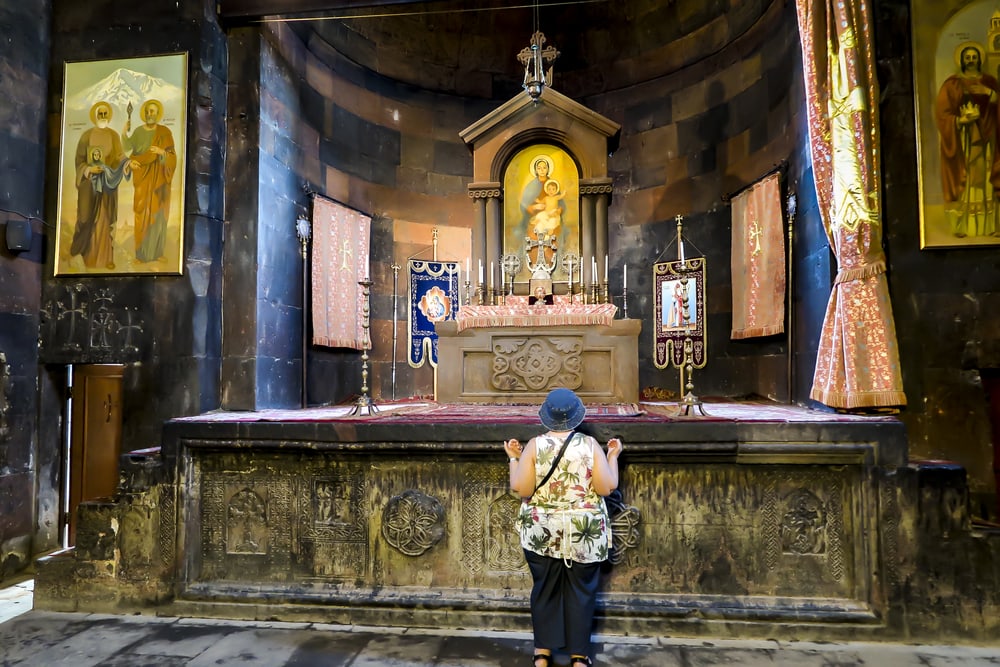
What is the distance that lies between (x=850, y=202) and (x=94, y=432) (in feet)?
24.5

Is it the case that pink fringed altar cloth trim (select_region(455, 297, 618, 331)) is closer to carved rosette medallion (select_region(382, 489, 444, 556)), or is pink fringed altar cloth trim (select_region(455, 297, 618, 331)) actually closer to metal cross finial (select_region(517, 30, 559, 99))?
metal cross finial (select_region(517, 30, 559, 99))

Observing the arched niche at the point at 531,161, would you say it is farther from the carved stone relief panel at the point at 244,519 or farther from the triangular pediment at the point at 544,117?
the carved stone relief panel at the point at 244,519

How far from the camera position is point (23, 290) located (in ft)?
18.6

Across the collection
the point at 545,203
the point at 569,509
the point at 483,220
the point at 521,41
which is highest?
the point at 521,41

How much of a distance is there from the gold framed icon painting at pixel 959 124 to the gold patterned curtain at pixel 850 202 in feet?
1.57

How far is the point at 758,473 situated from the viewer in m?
3.95

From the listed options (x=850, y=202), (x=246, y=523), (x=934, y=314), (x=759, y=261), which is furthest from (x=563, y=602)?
(x=759, y=261)

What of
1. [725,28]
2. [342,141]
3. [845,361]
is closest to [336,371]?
[342,141]

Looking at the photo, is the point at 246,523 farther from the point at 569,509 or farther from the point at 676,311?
the point at 676,311

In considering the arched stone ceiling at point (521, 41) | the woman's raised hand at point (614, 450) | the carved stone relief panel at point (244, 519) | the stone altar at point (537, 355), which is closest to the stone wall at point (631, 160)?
the arched stone ceiling at point (521, 41)

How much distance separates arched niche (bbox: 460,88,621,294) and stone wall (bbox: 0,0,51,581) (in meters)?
4.48

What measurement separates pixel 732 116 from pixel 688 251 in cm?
182

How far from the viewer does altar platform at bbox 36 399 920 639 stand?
3.83m

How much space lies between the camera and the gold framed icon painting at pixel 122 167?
5.84m
